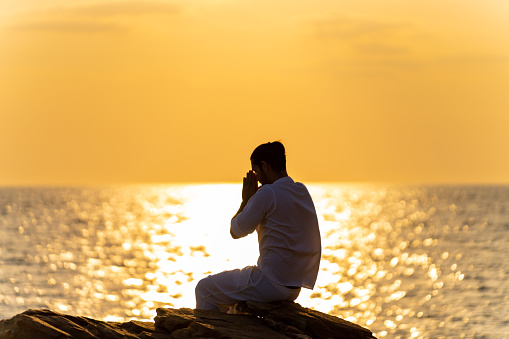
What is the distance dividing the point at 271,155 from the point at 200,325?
7.11 ft

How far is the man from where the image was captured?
28.0 ft

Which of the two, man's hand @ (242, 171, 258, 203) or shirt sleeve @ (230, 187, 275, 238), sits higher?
man's hand @ (242, 171, 258, 203)

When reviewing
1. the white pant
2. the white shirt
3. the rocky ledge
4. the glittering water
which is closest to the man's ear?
the white shirt

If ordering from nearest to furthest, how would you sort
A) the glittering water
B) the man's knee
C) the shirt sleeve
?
1. the shirt sleeve
2. the man's knee
3. the glittering water

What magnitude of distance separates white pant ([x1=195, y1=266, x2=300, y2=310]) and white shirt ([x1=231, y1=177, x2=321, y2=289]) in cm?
11

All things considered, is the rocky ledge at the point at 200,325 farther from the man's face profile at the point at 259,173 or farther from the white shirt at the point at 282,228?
the man's face profile at the point at 259,173

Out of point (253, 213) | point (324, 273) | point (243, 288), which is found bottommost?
point (243, 288)

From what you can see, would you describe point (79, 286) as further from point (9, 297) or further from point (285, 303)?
point (285, 303)

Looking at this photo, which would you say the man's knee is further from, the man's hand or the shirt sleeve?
the man's hand

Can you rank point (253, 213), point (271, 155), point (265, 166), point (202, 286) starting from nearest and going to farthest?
point (253, 213)
point (271, 155)
point (265, 166)
point (202, 286)

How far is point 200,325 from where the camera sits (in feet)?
28.0

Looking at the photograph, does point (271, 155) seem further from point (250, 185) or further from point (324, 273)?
point (324, 273)

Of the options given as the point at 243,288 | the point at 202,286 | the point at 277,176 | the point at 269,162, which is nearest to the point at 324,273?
the point at 202,286

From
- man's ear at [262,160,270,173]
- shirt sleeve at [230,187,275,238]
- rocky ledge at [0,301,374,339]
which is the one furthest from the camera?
man's ear at [262,160,270,173]
